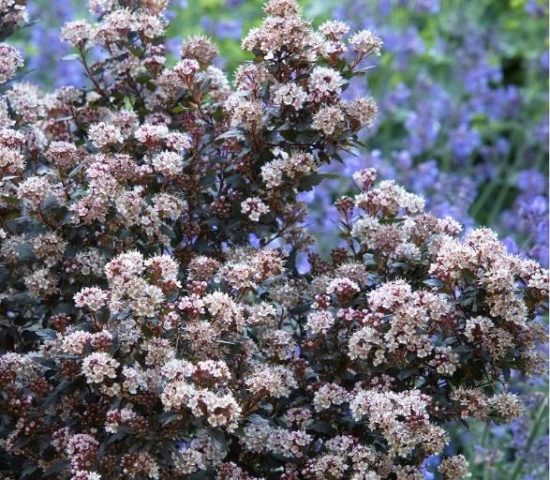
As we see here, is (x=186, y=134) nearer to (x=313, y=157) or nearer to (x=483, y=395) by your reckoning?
(x=313, y=157)

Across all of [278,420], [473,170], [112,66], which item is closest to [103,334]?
[278,420]

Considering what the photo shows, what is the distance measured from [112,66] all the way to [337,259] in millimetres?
824

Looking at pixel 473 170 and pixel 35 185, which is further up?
pixel 473 170

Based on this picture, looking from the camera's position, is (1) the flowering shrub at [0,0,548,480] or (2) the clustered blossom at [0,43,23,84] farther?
(2) the clustered blossom at [0,43,23,84]

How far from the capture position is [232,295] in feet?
8.13

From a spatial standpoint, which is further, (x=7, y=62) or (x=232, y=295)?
(x=7, y=62)

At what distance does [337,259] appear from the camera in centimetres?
280

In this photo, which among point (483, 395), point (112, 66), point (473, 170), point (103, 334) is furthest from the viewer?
point (473, 170)

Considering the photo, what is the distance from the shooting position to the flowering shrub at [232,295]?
7.38ft

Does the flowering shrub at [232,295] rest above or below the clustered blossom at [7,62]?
below

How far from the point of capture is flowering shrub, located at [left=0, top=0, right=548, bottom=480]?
2.25m

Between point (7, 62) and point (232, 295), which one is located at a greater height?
point (7, 62)

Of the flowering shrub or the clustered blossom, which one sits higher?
the clustered blossom

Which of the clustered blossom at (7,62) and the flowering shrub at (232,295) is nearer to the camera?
the flowering shrub at (232,295)
